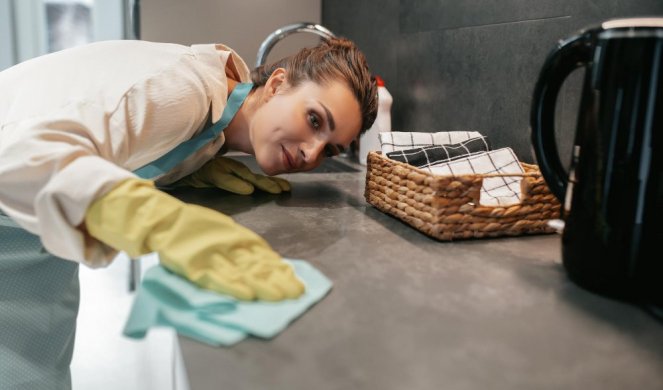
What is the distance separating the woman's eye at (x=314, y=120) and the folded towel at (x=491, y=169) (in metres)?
0.24

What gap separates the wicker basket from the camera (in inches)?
27.8

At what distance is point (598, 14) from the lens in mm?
852

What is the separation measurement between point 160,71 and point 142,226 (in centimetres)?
37

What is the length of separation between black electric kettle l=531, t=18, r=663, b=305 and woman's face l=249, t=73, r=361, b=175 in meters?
0.56

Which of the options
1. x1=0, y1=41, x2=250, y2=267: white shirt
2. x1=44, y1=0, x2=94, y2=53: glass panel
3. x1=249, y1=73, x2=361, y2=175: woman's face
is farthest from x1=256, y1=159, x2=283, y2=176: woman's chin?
x1=44, y1=0, x2=94, y2=53: glass panel

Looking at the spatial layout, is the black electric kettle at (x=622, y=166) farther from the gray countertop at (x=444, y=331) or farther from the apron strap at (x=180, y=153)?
the apron strap at (x=180, y=153)

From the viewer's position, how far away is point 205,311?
1.55 feet

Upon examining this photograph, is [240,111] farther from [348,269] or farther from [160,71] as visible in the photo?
[348,269]

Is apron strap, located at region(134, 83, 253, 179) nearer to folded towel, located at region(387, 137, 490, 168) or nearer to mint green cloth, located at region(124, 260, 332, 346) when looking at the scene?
folded towel, located at region(387, 137, 490, 168)

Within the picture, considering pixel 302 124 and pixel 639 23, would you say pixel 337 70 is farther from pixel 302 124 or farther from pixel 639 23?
pixel 639 23

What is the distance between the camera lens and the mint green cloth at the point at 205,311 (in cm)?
44

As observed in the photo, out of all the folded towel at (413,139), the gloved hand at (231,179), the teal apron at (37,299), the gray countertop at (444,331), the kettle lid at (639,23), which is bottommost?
the teal apron at (37,299)

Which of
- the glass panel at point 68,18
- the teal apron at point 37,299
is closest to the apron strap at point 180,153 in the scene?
the teal apron at point 37,299

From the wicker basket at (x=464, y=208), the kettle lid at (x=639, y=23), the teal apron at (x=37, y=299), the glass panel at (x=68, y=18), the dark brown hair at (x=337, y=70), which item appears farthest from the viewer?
the glass panel at (x=68, y=18)
